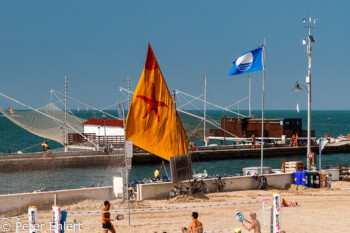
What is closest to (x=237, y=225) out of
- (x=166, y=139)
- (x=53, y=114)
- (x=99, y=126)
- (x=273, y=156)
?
(x=166, y=139)

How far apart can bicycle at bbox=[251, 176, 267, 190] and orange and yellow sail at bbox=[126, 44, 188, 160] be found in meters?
4.50

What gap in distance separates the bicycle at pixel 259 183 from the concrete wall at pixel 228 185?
0.19m

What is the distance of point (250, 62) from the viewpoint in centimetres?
3188

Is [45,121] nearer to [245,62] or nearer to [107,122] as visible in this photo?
[107,122]

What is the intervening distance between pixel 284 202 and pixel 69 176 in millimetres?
22083

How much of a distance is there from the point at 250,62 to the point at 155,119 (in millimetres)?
8642

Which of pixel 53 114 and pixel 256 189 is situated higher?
pixel 53 114

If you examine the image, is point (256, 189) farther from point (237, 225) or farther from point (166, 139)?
point (237, 225)

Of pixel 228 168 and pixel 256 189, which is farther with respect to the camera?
pixel 228 168

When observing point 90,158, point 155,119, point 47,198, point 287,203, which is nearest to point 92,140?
point 90,158

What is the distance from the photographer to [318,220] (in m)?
20.5

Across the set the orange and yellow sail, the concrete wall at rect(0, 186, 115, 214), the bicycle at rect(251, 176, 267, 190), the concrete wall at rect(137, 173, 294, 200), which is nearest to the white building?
the concrete wall at rect(137, 173, 294, 200)

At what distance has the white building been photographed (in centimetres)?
6500

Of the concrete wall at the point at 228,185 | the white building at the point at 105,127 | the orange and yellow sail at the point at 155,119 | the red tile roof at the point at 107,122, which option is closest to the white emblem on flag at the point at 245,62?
the orange and yellow sail at the point at 155,119
